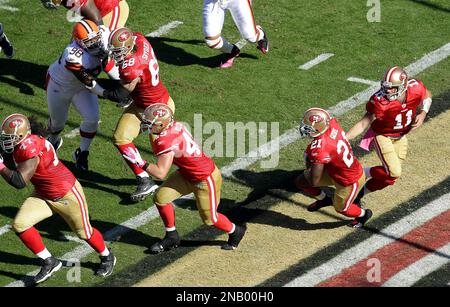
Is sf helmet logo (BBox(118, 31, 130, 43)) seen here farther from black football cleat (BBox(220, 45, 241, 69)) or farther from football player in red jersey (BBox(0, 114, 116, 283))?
black football cleat (BBox(220, 45, 241, 69))

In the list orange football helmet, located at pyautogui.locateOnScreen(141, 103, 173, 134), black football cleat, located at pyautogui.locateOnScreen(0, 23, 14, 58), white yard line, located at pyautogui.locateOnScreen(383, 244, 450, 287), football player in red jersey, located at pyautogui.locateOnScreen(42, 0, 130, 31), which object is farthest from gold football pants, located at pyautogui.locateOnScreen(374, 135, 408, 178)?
black football cleat, located at pyautogui.locateOnScreen(0, 23, 14, 58)

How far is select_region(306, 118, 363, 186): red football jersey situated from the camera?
937 centimetres

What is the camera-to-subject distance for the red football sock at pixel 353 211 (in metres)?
9.81

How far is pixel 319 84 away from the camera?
12.6 m

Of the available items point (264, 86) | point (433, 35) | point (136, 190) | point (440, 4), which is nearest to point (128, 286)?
point (136, 190)

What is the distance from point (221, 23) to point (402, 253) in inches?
178

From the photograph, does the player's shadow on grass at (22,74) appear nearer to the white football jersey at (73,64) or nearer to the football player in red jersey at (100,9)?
the football player in red jersey at (100,9)

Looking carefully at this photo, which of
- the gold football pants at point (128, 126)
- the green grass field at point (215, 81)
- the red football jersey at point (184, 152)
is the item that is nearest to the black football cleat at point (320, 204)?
the green grass field at point (215, 81)

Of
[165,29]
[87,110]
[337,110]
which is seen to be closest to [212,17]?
[165,29]

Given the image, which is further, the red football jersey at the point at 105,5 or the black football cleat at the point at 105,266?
the red football jersey at the point at 105,5

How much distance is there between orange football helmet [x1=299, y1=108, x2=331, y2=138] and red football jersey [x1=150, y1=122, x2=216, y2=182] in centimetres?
95

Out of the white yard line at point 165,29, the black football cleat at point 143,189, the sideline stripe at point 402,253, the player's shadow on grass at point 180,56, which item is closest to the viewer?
the sideline stripe at point 402,253

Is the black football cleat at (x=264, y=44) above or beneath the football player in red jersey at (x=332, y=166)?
beneath

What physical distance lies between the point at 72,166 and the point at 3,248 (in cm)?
166
